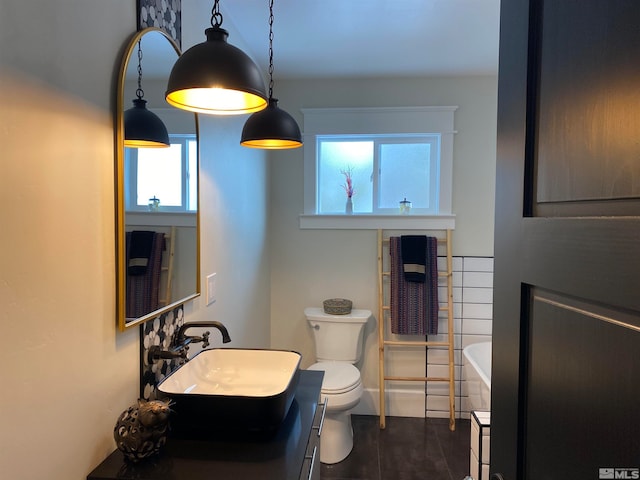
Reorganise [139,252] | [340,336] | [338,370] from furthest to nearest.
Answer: [340,336] → [338,370] → [139,252]

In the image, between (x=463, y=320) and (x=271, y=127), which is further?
(x=463, y=320)

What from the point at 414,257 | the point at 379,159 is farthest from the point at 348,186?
the point at 414,257

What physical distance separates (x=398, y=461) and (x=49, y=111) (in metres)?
2.56

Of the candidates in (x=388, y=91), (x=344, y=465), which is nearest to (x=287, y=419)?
(x=344, y=465)

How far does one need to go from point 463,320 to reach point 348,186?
52.4 inches

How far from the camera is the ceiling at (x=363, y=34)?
6.50ft

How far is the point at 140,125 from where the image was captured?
4.18 feet

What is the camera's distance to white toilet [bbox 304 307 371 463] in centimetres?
246

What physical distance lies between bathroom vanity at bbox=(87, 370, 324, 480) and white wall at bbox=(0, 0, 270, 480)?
12cm

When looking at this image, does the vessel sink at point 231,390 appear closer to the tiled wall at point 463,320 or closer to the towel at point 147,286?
the towel at point 147,286

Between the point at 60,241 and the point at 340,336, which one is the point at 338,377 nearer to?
the point at 340,336

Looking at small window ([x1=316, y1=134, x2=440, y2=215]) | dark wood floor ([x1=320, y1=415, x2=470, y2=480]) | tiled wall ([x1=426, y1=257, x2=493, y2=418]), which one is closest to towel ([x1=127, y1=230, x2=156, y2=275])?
dark wood floor ([x1=320, y1=415, x2=470, y2=480])

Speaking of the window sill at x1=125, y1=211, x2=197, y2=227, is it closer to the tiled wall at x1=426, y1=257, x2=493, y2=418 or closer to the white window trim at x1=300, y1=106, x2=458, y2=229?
the white window trim at x1=300, y1=106, x2=458, y2=229

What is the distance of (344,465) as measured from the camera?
8.16ft
